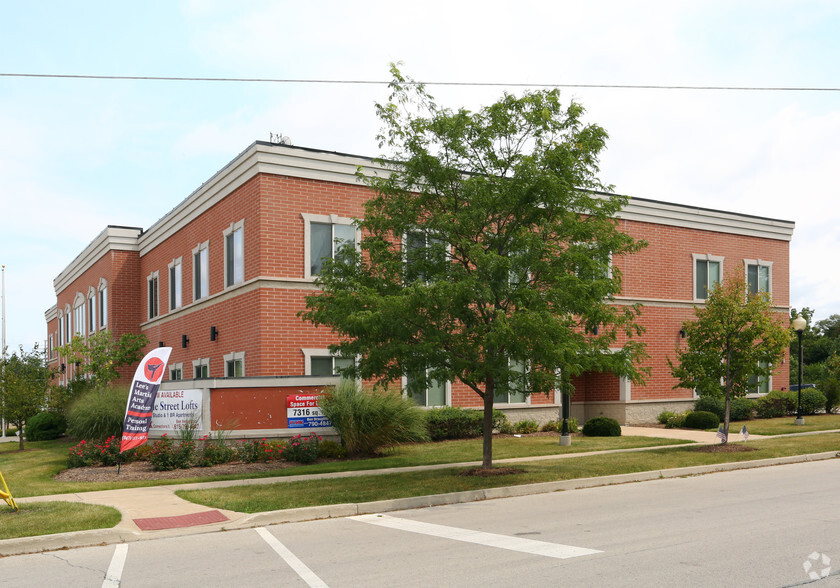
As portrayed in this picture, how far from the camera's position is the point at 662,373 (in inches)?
1175

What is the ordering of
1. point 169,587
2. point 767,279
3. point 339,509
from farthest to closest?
1. point 767,279
2. point 339,509
3. point 169,587

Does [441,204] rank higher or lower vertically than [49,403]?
higher

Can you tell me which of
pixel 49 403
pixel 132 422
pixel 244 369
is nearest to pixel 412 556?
pixel 132 422

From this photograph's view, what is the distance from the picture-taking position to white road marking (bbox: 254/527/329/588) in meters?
7.63

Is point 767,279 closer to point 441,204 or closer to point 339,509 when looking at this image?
point 441,204

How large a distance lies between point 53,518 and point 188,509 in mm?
1898

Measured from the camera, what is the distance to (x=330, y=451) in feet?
62.1

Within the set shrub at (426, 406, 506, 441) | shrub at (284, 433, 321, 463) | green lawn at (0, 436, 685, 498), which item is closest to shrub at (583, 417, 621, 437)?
green lawn at (0, 436, 685, 498)

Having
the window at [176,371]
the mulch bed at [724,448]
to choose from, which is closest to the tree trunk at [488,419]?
the mulch bed at [724,448]

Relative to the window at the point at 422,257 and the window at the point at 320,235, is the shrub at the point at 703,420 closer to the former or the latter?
the window at the point at 320,235

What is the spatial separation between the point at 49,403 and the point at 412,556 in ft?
83.0

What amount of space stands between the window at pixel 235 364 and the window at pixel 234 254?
84.4 inches

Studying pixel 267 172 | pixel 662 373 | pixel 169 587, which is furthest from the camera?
pixel 662 373

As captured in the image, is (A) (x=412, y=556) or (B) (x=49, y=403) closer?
(A) (x=412, y=556)
